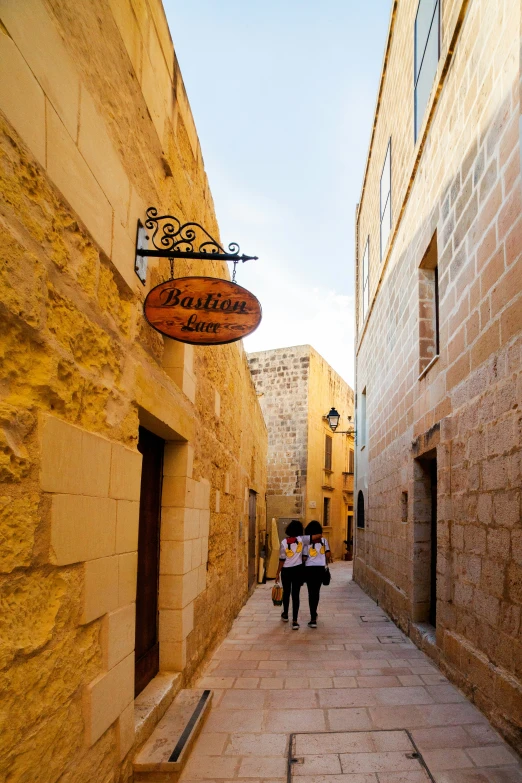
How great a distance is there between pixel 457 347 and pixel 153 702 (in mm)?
3643

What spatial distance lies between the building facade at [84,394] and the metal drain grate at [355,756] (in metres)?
0.89

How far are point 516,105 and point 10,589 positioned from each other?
13.2 feet

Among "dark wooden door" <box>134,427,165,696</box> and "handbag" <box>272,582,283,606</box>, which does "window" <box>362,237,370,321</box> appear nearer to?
"handbag" <box>272,582,283,606</box>

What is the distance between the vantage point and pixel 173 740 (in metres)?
3.19

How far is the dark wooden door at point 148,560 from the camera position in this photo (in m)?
3.63

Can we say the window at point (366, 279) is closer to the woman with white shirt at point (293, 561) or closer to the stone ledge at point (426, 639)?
the woman with white shirt at point (293, 561)

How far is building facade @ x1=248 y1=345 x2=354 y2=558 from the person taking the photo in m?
19.0

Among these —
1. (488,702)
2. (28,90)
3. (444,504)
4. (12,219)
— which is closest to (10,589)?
(12,219)

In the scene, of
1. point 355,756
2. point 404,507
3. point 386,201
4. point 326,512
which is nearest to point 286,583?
point 404,507

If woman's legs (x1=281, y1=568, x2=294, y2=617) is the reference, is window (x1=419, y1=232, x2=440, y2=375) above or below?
above

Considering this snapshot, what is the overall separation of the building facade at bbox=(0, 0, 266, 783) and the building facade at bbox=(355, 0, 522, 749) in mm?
2220

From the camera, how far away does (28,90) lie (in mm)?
1827

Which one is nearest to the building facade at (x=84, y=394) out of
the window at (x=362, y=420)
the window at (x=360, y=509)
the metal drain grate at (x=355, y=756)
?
the metal drain grate at (x=355, y=756)

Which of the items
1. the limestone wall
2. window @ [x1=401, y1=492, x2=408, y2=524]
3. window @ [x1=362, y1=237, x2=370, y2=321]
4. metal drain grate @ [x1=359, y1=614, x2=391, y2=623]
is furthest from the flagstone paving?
the limestone wall
